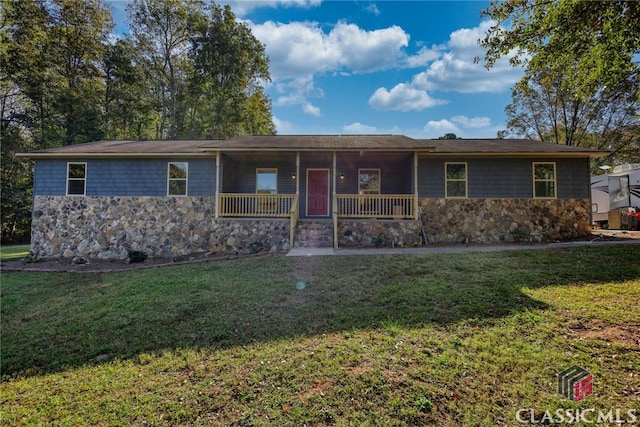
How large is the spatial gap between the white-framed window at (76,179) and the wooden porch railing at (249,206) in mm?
5567

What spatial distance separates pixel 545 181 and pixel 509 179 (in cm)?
131

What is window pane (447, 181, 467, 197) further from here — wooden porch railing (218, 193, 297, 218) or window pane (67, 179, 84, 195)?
window pane (67, 179, 84, 195)

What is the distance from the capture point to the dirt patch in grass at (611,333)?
3.15 meters

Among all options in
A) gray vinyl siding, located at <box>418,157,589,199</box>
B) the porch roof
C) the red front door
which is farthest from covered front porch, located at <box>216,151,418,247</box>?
gray vinyl siding, located at <box>418,157,589,199</box>

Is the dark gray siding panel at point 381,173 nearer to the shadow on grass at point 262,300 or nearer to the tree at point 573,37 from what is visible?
the shadow on grass at point 262,300

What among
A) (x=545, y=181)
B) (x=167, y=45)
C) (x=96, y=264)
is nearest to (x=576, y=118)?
(x=545, y=181)

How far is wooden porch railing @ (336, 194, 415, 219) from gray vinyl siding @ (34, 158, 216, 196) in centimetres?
503

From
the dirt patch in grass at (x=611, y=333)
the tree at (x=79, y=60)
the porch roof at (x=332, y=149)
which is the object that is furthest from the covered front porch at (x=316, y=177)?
the tree at (x=79, y=60)

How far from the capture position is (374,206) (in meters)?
10.5

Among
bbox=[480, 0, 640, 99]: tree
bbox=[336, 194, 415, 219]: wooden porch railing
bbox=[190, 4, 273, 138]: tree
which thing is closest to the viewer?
bbox=[480, 0, 640, 99]: tree

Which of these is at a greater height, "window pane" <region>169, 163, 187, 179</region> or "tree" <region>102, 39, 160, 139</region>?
"tree" <region>102, 39, 160, 139</region>

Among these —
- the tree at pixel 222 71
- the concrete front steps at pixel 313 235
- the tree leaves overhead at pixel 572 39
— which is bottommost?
Answer: the concrete front steps at pixel 313 235

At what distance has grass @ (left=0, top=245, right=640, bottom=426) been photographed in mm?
2506

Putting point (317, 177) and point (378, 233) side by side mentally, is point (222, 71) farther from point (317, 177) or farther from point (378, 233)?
point (378, 233)
